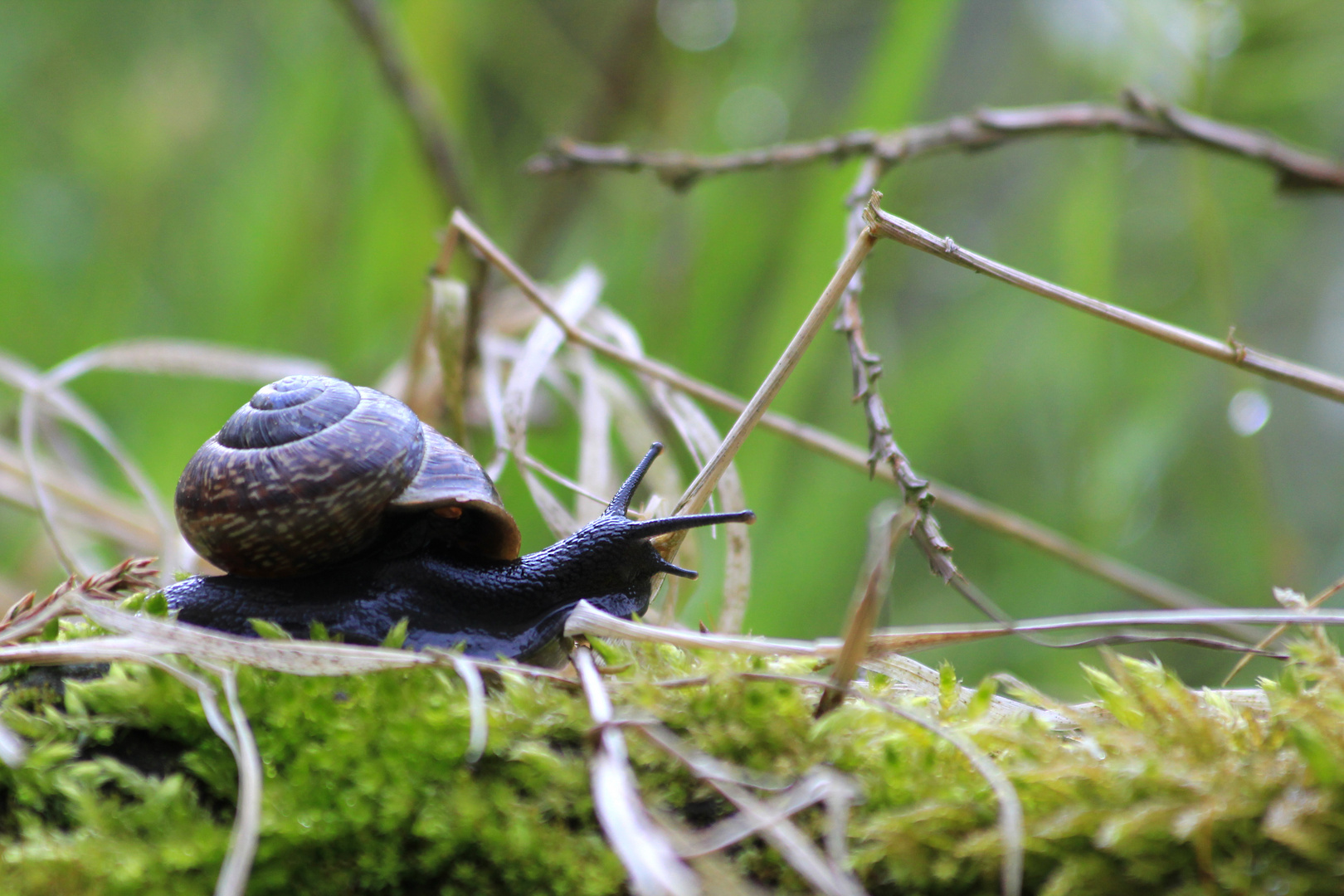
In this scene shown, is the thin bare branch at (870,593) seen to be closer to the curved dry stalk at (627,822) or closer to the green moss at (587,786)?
the green moss at (587,786)

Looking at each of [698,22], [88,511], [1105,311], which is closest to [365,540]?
[1105,311]

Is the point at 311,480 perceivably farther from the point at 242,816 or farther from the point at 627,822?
the point at 627,822

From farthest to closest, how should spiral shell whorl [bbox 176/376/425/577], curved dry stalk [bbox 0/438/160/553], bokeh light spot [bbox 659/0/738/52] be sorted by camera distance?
bokeh light spot [bbox 659/0/738/52]
curved dry stalk [bbox 0/438/160/553]
spiral shell whorl [bbox 176/376/425/577]

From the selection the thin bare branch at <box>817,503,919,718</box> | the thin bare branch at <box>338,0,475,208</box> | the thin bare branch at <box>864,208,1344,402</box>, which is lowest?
the thin bare branch at <box>817,503,919,718</box>

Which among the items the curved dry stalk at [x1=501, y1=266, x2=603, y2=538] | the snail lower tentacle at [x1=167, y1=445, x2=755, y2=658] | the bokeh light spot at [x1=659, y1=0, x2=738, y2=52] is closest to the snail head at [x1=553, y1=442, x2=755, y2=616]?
the snail lower tentacle at [x1=167, y1=445, x2=755, y2=658]

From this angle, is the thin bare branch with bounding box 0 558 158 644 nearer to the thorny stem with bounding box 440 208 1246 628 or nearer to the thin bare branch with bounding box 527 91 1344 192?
the thorny stem with bounding box 440 208 1246 628

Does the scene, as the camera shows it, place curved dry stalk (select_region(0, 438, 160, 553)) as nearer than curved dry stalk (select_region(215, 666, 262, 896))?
No
